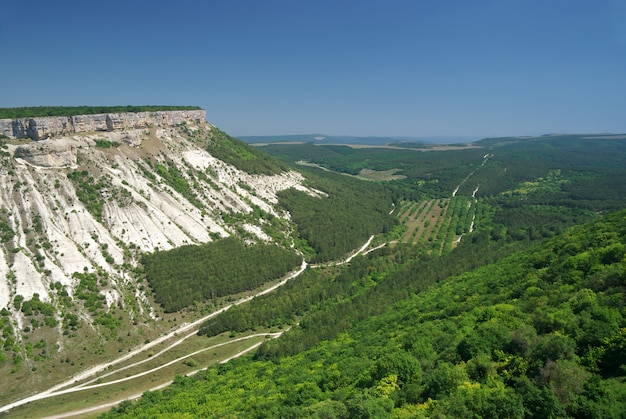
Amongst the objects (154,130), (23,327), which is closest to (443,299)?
(23,327)

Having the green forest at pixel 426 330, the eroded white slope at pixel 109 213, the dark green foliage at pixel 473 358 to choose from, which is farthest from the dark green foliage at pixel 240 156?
the dark green foliage at pixel 473 358

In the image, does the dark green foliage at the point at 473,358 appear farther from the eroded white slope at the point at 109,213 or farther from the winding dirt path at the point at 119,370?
the eroded white slope at the point at 109,213

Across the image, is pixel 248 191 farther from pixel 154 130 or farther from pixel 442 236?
pixel 442 236

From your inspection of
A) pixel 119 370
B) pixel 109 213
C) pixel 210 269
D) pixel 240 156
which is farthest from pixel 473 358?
pixel 240 156

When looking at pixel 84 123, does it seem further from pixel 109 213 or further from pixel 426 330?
pixel 426 330

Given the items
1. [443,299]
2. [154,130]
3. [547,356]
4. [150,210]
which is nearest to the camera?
[547,356]

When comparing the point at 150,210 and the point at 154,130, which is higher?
the point at 154,130
